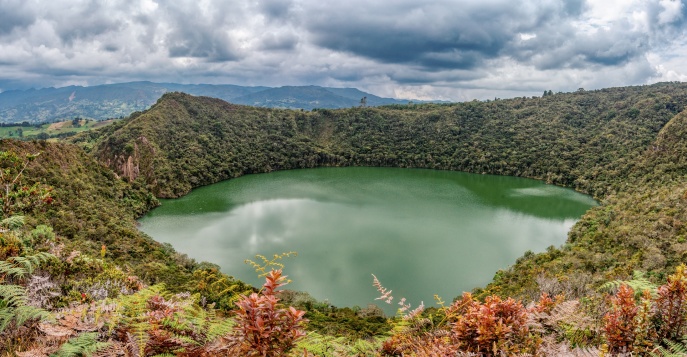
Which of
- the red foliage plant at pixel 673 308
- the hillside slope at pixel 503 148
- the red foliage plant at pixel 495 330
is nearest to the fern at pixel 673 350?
the red foliage plant at pixel 673 308

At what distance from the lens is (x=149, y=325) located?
2809 millimetres

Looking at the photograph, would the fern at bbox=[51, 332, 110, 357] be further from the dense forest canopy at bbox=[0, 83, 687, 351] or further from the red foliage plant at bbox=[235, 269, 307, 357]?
the red foliage plant at bbox=[235, 269, 307, 357]

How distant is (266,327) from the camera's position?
2.39 meters

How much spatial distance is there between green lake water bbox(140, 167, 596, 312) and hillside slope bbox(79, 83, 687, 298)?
11.5ft

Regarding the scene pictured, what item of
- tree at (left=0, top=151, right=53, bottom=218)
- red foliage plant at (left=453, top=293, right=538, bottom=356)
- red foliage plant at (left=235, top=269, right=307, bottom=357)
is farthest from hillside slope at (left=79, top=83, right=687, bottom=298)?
tree at (left=0, top=151, right=53, bottom=218)

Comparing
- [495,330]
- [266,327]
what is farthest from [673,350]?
[266,327]

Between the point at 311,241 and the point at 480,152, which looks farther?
the point at 480,152

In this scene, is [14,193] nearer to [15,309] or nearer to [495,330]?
[15,309]

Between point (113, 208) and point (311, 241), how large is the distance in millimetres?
19657

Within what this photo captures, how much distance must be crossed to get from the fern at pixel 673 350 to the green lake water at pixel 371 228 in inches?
752

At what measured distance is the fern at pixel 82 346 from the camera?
266 centimetres

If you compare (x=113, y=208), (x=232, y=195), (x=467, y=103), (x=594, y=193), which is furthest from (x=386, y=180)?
(x=467, y=103)

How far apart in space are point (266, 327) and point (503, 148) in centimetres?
7743

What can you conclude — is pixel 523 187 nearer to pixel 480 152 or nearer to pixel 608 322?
pixel 480 152
